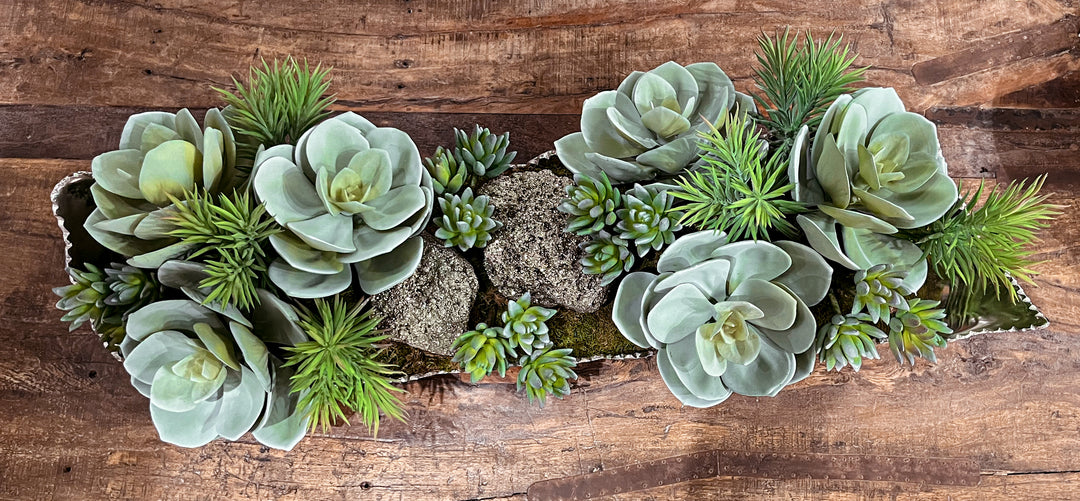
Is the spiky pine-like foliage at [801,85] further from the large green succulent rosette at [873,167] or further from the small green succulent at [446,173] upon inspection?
the small green succulent at [446,173]

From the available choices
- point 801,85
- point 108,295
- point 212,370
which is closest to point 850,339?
point 801,85

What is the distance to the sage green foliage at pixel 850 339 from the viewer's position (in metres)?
0.65

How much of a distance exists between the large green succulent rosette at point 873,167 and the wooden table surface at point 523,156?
1.13 feet

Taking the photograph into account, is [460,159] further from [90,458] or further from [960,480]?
[960,480]

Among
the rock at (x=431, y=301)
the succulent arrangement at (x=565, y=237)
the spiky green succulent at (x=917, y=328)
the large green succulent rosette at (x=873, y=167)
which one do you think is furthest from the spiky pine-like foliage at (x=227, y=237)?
the spiky green succulent at (x=917, y=328)

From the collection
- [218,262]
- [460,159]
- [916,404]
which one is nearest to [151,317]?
[218,262]

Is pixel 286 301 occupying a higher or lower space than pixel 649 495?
higher

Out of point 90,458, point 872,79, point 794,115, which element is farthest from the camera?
point 872,79

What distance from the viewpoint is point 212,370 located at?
62 centimetres

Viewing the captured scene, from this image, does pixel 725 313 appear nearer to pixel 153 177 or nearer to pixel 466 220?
pixel 466 220

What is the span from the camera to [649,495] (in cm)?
89

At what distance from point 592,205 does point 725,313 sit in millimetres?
166

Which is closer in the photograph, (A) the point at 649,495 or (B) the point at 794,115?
(B) the point at 794,115

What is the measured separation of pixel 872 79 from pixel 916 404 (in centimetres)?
47
